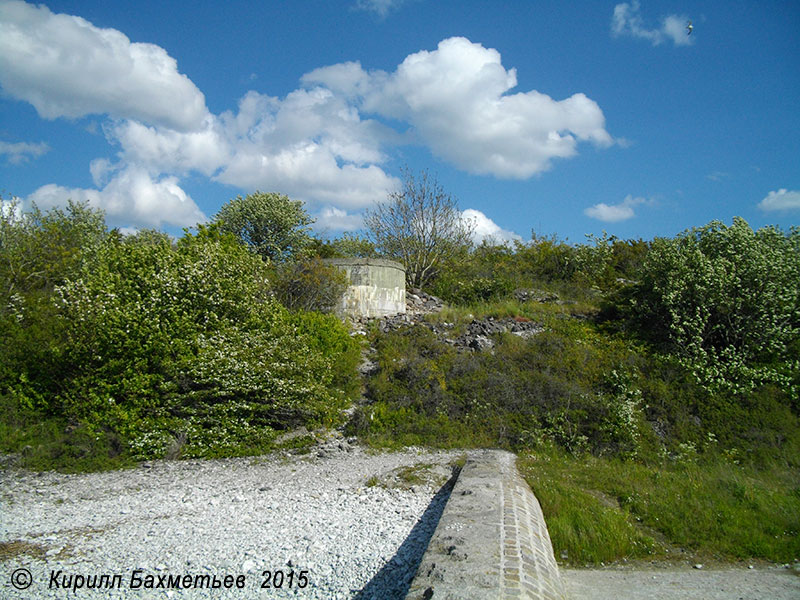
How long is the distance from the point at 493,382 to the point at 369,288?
716 cm

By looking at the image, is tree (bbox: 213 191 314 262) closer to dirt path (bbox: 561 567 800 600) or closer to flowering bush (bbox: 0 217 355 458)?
flowering bush (bbox: 0 217 355 458)

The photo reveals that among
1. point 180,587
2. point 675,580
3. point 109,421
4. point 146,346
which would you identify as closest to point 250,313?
Result: point 146,346

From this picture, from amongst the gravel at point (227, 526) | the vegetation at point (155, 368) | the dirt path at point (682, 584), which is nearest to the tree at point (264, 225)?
the vegetation at point (155, 368)

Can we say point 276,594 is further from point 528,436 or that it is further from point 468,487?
point 528,436

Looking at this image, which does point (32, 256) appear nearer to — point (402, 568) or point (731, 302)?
point (402, 568)

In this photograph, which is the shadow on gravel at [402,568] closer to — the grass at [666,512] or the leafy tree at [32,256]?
the grass at [666,512]

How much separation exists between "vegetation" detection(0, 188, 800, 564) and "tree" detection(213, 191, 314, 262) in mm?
11130

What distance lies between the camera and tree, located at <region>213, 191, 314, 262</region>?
1047 inches

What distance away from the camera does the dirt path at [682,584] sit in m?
4.86

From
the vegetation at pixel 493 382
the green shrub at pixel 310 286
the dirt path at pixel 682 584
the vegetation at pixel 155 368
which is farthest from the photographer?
the green shrub at pixel 310 286

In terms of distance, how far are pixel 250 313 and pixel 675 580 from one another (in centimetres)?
845

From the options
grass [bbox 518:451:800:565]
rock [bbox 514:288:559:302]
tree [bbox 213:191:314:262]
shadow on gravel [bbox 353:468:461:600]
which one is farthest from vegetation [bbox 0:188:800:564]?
tree [bbox 213:191:314:262]

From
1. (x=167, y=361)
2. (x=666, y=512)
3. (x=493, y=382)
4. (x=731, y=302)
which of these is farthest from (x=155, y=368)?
(x=731, y=302)

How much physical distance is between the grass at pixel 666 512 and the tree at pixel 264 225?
20.6m
